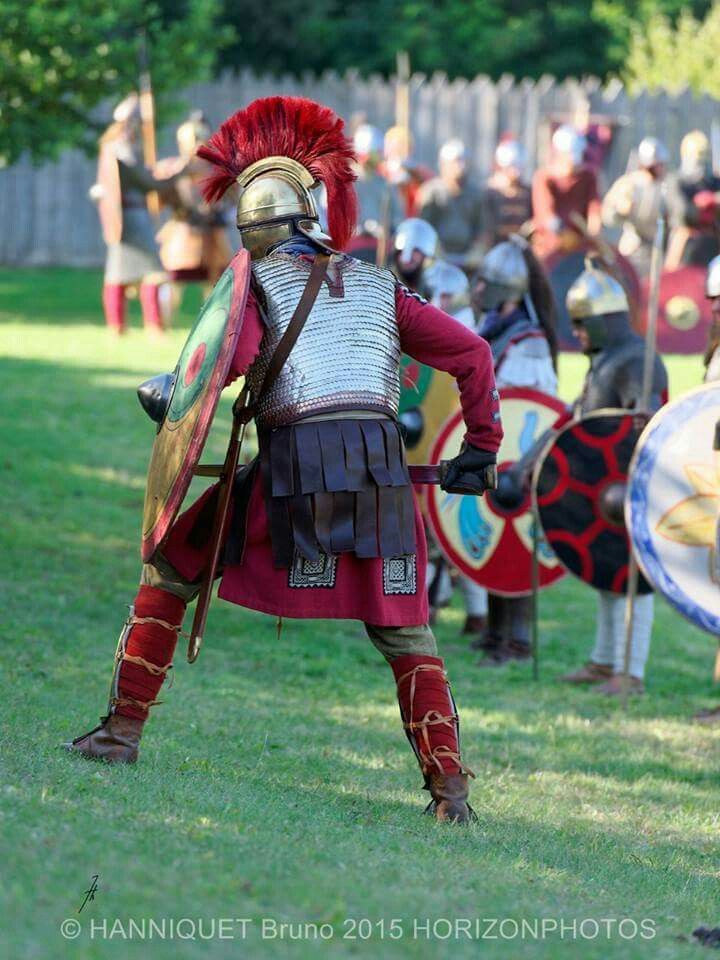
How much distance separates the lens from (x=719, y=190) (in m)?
16.4

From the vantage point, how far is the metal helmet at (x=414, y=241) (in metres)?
8.28

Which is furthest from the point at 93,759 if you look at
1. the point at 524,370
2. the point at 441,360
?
the point at 524,370

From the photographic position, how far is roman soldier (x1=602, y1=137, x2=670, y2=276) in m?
16.1

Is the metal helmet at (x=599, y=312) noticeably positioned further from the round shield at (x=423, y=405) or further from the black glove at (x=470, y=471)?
the black glove at (x=470, y=471)

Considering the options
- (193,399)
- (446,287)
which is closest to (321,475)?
(193,399)

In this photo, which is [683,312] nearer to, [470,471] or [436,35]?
[470,471]

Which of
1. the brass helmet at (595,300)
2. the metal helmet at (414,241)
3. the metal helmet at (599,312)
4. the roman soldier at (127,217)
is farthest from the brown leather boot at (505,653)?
the roman soldier at (127,217)

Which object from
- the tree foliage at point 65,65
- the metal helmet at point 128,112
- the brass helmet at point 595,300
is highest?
the tree foliage at point 65,65

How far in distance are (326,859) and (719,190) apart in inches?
531

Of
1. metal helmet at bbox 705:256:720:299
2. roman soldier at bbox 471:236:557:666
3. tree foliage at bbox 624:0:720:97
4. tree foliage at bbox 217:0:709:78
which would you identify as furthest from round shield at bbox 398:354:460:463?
tree foliage at bbox 217:0:709:78

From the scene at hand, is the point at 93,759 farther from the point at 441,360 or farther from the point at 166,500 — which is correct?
the point at 441,360

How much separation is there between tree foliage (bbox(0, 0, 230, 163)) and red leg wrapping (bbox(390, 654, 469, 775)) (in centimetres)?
1199
